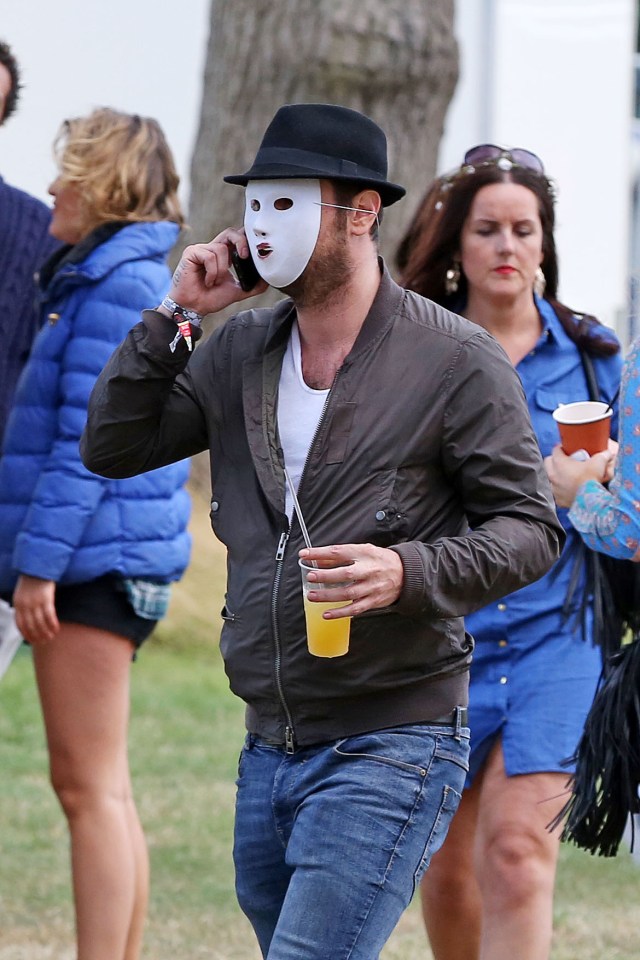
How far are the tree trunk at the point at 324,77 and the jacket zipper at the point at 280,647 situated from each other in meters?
6.50

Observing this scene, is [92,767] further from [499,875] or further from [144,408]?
[144,408]

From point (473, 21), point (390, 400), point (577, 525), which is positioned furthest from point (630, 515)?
point (473, 21)

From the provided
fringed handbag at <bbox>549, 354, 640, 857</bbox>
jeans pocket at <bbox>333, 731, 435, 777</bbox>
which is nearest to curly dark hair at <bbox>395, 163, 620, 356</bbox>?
fringed handbag at <bbox>549, 354, 640, 857</bbox>

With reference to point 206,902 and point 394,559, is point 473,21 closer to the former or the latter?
point 206,902

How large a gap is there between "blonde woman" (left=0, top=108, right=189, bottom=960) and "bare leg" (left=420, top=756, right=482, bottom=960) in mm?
739

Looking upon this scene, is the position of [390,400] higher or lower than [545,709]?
higher

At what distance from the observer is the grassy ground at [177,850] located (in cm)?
482

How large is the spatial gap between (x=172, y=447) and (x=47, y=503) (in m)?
1.03

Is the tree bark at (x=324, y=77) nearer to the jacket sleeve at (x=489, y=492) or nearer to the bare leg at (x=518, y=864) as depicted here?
the bare leg at (x=518, y=864)

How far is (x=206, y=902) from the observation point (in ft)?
16.9

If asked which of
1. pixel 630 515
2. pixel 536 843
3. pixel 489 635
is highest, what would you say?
pixel 630 515

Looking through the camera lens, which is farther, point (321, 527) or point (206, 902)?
point (206, 902)

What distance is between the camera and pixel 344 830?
2648 millimetres

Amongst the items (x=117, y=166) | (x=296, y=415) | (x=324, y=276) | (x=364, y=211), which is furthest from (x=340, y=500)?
(x=117, y=166)
